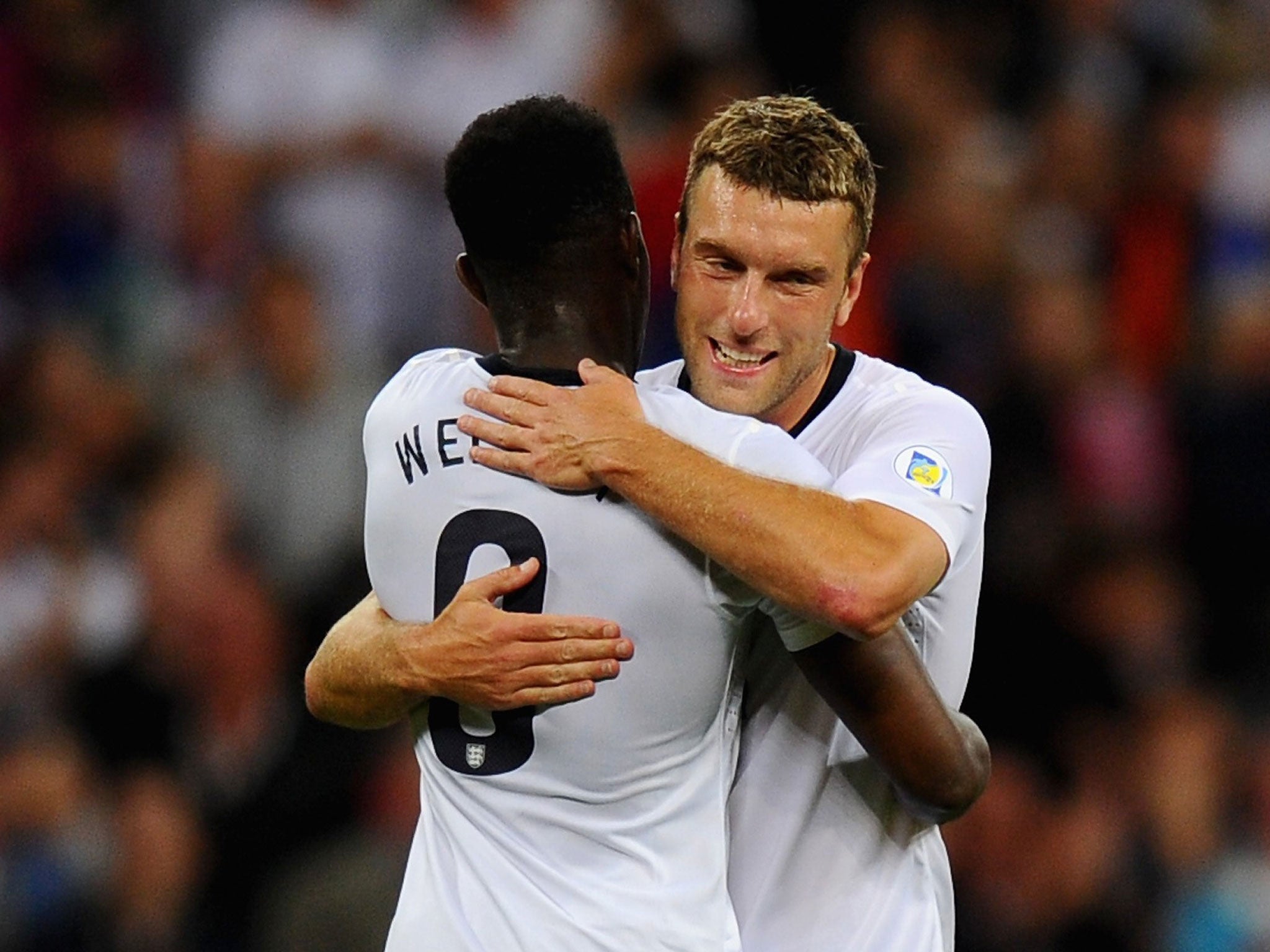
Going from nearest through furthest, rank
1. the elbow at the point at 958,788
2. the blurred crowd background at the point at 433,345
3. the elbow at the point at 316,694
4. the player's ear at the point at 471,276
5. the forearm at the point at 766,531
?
the forearm at the point at 766,531 → the player's ear at the point at 471,276 → the elbow at the point at 958,788 → the elbow at the point at 316,694 → the blurred crowd background at the point at 433,345

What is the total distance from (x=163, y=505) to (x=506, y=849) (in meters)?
5.56

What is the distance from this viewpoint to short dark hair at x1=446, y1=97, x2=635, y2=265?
3.23m

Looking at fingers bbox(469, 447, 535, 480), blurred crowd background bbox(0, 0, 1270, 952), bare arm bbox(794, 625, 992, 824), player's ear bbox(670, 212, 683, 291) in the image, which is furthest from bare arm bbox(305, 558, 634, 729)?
blurred crowd background bbox(0, 0, 1270, 952)

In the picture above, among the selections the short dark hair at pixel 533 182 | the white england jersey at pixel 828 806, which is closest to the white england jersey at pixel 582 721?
the short dark hair at pixel 533 182

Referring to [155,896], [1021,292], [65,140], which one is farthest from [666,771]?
[65,140]

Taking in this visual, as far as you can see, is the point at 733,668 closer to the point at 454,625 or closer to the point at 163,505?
the point at 454,625

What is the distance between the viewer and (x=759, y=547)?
317cm

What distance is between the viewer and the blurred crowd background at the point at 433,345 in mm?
7402

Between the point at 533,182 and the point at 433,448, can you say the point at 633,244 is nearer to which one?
the point at 533,182

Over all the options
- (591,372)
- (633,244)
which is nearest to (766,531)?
(591,372)

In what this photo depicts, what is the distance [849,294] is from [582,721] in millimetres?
1073

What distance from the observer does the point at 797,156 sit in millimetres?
3779

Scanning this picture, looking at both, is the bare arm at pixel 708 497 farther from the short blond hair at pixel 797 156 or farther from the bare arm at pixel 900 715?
the short blond hair at pixel 797 156

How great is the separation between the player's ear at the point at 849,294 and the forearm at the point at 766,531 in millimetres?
706
